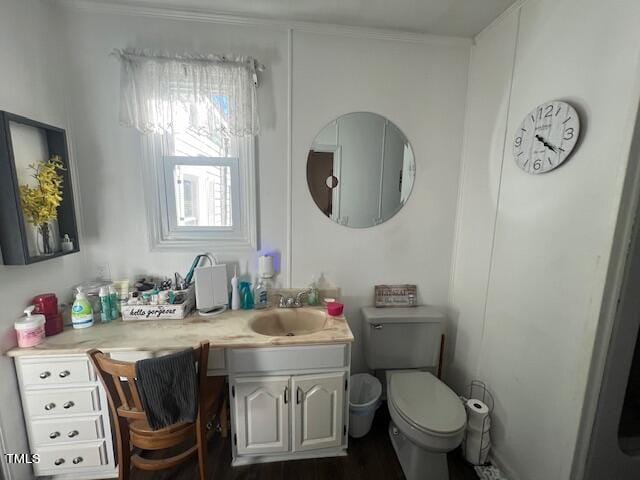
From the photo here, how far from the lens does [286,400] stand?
4.59 ft

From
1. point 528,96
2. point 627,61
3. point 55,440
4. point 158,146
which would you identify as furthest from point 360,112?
point 55,440

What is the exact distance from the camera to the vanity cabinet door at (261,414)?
1372 mm

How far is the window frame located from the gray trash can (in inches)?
45.1

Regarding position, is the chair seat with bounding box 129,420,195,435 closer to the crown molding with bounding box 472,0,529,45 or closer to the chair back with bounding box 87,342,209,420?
the chair back with bounding box 87,342,209,420

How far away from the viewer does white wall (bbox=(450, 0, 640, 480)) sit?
99cm

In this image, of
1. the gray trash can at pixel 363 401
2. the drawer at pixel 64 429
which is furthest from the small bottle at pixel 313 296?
the drawer at pixel 64 429

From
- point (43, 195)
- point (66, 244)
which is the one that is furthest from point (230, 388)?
point (43, 195)

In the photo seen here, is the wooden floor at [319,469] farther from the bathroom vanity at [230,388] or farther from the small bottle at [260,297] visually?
the small bottle at [260,297]

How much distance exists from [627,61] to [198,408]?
212 centimetres

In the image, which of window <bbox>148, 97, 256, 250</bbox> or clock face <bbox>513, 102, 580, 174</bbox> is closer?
clock face <bbox>513, 102, 580, 174</bbox>

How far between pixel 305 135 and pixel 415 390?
5.35 feet

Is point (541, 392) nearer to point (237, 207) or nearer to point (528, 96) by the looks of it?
point (528, 96)

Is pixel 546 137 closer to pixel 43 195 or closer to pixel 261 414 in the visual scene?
pixel 261 414

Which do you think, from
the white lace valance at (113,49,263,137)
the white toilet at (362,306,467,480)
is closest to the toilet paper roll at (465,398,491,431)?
Answer: the white toilet at (362,306,467,480)
